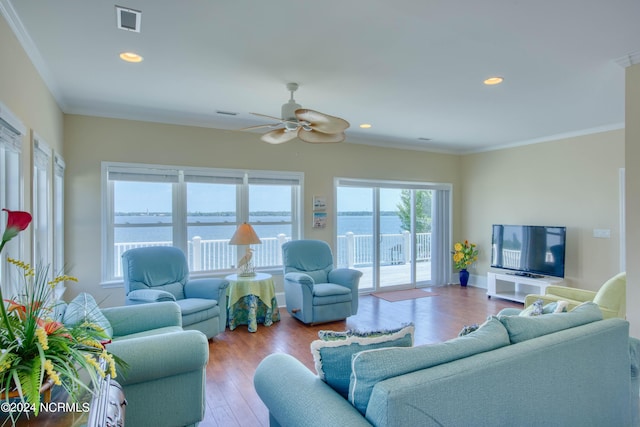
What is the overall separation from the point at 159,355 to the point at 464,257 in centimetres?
597

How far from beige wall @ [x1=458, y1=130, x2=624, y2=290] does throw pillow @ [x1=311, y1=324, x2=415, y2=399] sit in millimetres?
5055

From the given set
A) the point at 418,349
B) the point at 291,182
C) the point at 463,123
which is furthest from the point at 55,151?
the point at 463,123

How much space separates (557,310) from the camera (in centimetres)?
218

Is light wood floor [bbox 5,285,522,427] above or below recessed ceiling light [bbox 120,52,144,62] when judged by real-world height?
below

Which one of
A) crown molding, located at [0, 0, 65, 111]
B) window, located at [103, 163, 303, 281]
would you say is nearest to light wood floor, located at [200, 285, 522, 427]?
window, located at [103, 163, 303, 281]

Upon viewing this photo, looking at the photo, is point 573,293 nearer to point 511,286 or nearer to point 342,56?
point 511,286

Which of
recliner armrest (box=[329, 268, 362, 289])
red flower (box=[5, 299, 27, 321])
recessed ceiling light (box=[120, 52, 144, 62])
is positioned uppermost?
recessed ceiling light (box=[120, 52, 144, 62])

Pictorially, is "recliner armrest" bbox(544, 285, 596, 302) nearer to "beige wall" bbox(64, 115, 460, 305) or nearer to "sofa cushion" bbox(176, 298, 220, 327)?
"beige wall" bbox(64, 115, 460, 305)

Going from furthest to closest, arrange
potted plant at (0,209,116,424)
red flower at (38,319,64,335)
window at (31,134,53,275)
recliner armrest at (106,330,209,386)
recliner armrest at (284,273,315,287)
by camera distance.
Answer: recliner armrest at (284,273,315,287), window at (31,134,53,275), recliner armrest at (106,330,209,386), red flower at (38,319,64,335), potted plant at (0,209,116,424)

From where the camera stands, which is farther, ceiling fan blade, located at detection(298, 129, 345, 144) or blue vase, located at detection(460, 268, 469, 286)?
blue vase, located at detection(460, 268, 469, 286)

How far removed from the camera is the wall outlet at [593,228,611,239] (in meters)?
5.02

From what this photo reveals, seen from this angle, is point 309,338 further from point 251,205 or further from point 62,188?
point 62,188

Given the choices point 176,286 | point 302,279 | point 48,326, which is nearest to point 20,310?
point 48,326

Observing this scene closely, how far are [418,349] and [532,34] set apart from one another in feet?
7.40
